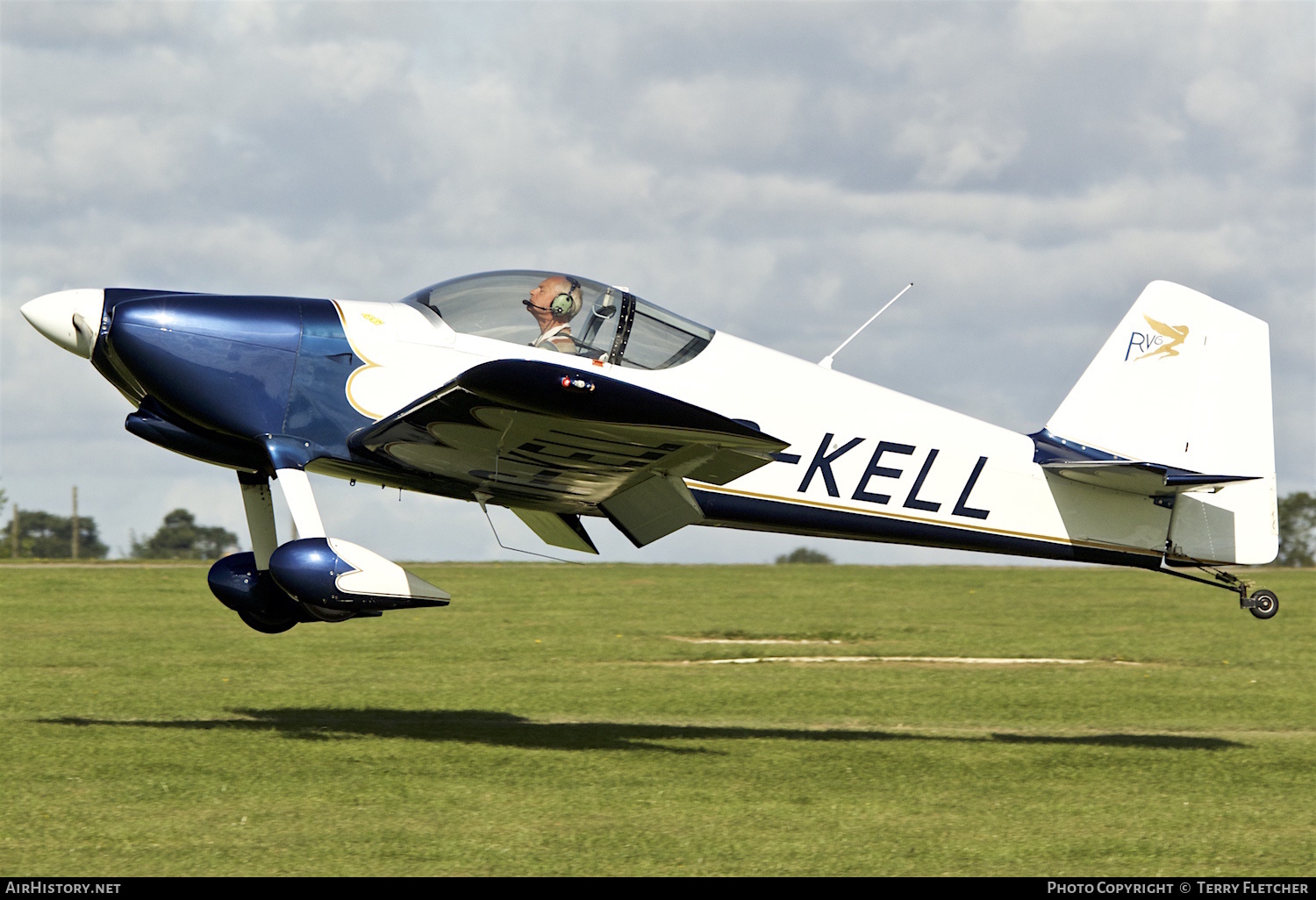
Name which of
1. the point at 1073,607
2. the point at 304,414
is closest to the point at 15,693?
the point at 304,414

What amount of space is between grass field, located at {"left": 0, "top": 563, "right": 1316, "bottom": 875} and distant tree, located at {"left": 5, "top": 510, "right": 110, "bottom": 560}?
18.4 meters

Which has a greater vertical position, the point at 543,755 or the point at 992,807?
the point at 543,755

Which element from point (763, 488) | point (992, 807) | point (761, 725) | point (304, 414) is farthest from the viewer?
point (761, 725)

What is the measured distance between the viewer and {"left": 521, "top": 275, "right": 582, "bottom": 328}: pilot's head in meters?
8.95

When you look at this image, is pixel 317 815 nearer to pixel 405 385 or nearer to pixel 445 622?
pixel 405 385

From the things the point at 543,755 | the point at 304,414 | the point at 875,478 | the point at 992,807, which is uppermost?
the point at 304,414

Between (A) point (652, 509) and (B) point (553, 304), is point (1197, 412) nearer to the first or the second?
(A) point (652, 509)

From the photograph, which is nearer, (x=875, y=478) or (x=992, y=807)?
(x=992, y=807)

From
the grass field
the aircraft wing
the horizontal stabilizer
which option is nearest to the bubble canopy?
the aircraft wing

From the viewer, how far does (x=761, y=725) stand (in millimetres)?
11336

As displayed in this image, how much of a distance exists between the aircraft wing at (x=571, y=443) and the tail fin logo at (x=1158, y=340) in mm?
3854

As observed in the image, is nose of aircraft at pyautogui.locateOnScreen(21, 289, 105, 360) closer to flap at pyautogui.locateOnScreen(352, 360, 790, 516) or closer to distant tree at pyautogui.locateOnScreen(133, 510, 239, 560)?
flap at pyautogui.locateOnScreen(352, 360, 790, 516)

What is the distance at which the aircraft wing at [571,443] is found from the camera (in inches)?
303

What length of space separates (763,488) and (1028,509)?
2162 millimetres
